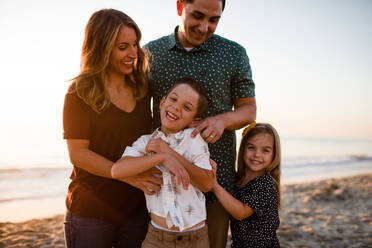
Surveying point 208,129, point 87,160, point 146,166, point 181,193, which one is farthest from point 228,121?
point 87,160

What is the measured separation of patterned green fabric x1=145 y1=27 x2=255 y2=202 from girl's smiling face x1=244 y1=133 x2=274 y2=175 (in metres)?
0.18

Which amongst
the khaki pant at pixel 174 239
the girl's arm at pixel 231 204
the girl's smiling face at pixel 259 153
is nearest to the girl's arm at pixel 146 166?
the khaki pant at pixel 174 239

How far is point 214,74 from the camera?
2.64 meters

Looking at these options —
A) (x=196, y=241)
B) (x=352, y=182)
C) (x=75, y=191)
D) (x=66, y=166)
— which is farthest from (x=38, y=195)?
(x=352, y=182)

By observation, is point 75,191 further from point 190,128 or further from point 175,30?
point 175,30

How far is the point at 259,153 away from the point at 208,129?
0.85 meters

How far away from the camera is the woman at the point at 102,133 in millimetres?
2180

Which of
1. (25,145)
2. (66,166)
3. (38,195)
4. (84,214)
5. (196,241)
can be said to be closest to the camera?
(196,241)

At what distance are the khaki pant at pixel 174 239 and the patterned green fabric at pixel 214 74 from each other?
0.63 meters

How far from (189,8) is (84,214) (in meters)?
1.79

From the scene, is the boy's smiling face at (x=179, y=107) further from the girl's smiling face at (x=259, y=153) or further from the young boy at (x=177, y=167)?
the girl's smiling face at (x=259, y=153)

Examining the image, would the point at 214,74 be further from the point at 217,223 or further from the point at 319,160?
the point at 319,160

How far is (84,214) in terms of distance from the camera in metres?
2.26

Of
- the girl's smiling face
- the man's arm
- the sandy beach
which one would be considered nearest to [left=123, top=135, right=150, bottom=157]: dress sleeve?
the man's arm
